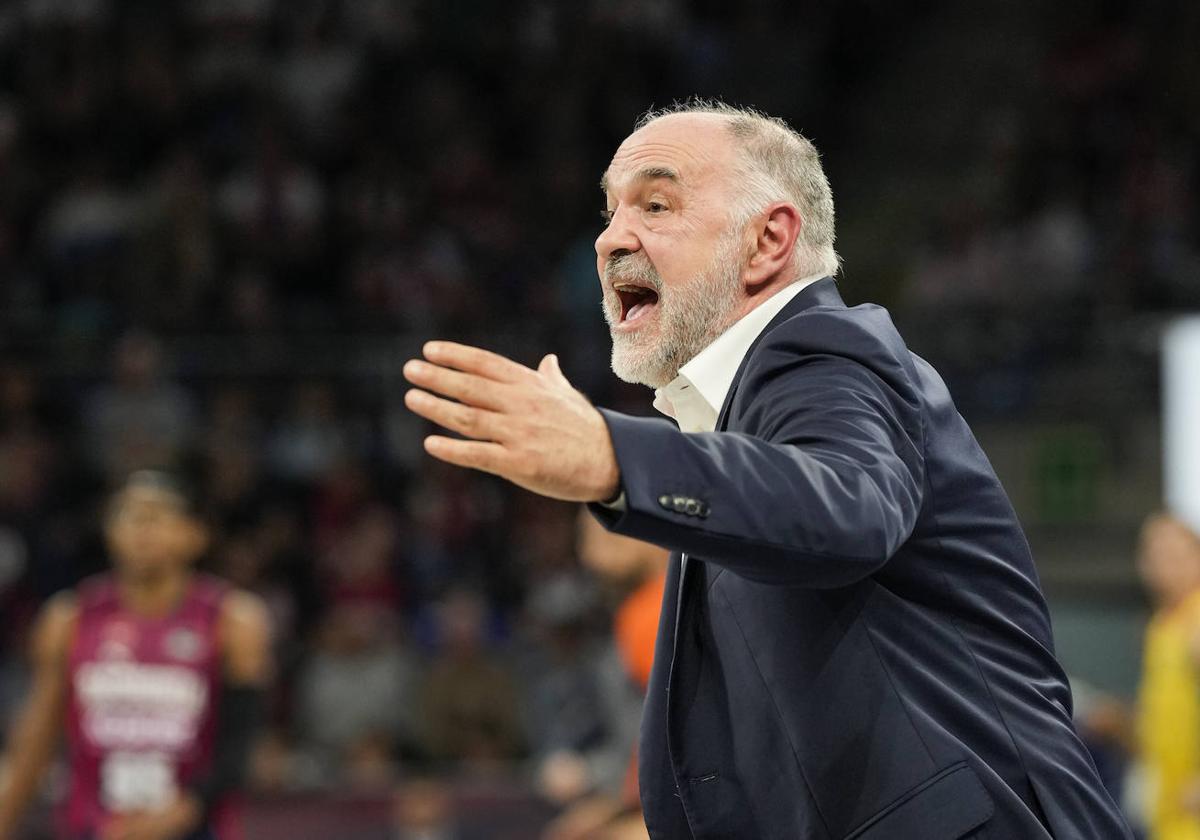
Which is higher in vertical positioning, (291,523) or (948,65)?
(948,65)

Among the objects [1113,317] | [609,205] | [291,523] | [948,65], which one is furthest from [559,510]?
[609,205]

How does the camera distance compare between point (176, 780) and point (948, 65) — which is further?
point (948, 65)

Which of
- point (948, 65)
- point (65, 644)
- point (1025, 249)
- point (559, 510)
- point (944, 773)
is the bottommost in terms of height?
point (944, 773)

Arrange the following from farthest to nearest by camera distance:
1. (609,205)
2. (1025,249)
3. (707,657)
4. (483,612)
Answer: (1025,249) → (483,612) → (609,205) → (707,657)

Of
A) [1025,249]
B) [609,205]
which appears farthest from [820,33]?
[609,205]

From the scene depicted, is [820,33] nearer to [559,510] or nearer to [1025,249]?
[1025,249]

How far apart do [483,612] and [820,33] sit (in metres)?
6.14

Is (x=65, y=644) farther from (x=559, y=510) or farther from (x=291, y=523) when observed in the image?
(x=559, y=510)

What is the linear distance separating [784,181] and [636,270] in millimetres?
248

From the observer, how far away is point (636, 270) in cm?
234

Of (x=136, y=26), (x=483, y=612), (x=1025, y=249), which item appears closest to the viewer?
(x=483, y=612)

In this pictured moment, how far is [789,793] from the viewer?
206 centimetres

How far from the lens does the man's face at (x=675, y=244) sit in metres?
2.31

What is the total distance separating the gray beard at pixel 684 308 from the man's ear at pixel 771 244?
0.08 ft
